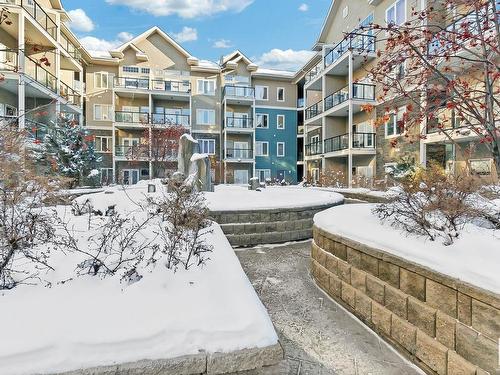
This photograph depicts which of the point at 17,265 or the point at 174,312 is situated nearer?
the point at 174,312

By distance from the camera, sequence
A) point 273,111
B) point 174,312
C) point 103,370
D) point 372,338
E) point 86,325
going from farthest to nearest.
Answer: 1. point 273,111
2. point 372,338
3. point 174,312
4. point 86,325
5. point 103,370

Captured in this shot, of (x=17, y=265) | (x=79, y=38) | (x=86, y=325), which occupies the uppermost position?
(x=79, y=38)

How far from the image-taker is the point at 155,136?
24797 mm

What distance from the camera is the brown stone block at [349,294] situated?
397 centimetres

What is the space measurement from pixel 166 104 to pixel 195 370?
28.3 metres

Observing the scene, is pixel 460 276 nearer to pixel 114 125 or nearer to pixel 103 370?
pixel 103 370

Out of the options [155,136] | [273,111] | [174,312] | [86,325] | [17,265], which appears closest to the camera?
[86,325]

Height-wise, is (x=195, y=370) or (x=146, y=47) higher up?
(x=146, y=47)

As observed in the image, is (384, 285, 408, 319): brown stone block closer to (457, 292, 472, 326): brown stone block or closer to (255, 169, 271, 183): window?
(457, 292, 472, 326): brown stone block

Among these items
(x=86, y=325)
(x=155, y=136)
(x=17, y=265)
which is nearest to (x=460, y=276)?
(x=86, y=325)

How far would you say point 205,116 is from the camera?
95.3 ft

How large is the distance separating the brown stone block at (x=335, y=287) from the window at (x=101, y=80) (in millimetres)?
28883

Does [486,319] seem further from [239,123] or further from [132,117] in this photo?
[132,117]

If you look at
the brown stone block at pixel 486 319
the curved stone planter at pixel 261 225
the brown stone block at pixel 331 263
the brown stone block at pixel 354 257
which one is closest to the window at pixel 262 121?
the curved stone planter at pixel 261 225
